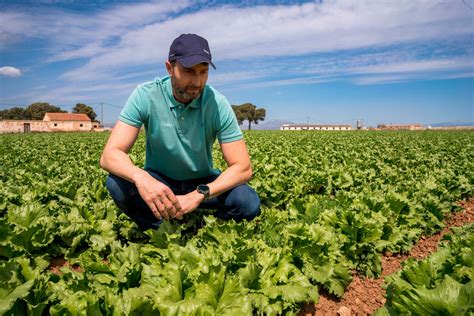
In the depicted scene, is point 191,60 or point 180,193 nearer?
point 191,60

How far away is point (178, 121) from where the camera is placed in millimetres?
3646

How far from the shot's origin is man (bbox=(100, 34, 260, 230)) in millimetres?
3242

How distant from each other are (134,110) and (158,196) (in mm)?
1024

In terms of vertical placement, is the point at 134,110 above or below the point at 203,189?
above

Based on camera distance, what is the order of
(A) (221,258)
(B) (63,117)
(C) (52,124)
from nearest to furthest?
(A) (221,258), (C) (52,124), (B) (63,117)

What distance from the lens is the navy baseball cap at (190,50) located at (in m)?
3.06

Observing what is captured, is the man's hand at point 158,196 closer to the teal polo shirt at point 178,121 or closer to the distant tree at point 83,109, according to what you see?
the teal polo shirt at point 178,121

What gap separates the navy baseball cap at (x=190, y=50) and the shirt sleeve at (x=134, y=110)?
56cm

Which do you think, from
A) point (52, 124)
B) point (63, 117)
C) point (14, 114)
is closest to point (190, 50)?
point (52, 124)

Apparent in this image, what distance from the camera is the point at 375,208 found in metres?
4.81

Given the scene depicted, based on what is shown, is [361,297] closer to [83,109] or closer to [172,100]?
[172,100]

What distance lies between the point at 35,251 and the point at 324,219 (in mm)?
3303

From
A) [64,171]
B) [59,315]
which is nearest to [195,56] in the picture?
[59,315]

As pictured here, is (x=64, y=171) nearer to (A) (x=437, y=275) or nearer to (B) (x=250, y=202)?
(B) (x=250, y=202)
